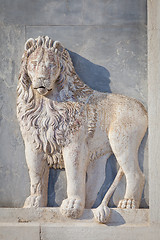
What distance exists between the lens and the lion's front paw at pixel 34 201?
15.4 feet

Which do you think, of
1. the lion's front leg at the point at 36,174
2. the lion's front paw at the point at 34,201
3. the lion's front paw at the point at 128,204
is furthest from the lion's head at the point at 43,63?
the lion's front paw at the point at 128,204

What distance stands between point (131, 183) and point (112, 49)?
1418 millimetres

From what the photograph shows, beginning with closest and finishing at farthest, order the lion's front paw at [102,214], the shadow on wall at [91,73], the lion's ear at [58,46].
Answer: the lion's front paw at [102,214] → the lion's ear at [58,46] → the shadow on wall at [91,73]

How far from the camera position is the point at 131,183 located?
469 cm

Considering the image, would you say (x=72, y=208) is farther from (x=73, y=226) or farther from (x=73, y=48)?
(x=73, y=48)

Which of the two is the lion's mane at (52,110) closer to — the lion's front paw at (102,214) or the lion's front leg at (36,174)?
the lion's front leg at (36,174)

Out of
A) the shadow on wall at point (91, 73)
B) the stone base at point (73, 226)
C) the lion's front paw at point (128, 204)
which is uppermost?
the shadow on wall at point (91, 73)

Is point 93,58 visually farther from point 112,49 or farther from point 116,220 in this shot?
point 116,220

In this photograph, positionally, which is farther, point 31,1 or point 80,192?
point 31,1

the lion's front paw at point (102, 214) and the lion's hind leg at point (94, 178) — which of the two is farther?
the lion's hind leg at point (94, 178)

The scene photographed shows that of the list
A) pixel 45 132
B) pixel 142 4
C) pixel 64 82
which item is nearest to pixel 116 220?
pixel 45 132

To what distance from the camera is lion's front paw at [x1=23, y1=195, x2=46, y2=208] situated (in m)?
4.70

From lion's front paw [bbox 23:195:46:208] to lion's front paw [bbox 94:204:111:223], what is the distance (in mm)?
559

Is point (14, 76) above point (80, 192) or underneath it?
above
